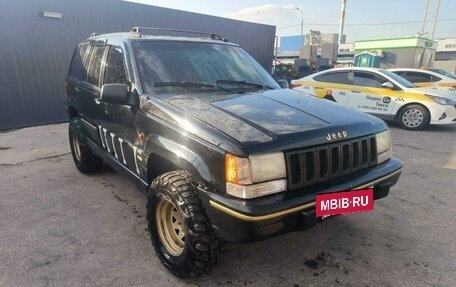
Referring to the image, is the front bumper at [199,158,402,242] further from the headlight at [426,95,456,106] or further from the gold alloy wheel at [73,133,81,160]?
the headlight at [426,95,456,106]

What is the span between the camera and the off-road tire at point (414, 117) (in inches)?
Answer: 336

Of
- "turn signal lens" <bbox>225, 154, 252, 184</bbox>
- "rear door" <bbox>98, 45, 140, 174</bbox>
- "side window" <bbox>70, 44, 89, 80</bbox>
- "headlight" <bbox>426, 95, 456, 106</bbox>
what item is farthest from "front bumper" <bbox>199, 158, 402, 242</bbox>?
"headlight" <bbox>426, 95, 456, 106</bbox>

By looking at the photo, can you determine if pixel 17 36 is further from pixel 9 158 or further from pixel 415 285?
pixel 415 285

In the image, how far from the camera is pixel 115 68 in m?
3.52

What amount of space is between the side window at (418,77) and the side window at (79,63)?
10183mm

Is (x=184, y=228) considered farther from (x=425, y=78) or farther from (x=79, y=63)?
(x=425, y=78)

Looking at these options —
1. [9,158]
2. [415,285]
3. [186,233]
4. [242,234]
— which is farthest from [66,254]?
[9,158]

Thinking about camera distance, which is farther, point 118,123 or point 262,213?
point 118,123

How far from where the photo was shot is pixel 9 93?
8.96m

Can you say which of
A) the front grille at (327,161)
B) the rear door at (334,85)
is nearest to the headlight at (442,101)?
the rear door at (334,85)

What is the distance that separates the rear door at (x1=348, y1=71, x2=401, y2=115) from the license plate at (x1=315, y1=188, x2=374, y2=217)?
7.07m

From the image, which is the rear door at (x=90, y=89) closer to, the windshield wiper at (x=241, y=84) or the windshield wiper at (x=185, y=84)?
the windshield wiper at (x=185, y=84)

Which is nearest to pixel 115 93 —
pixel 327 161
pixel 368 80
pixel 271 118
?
pixel 271 118

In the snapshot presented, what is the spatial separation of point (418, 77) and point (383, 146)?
9833 mm
